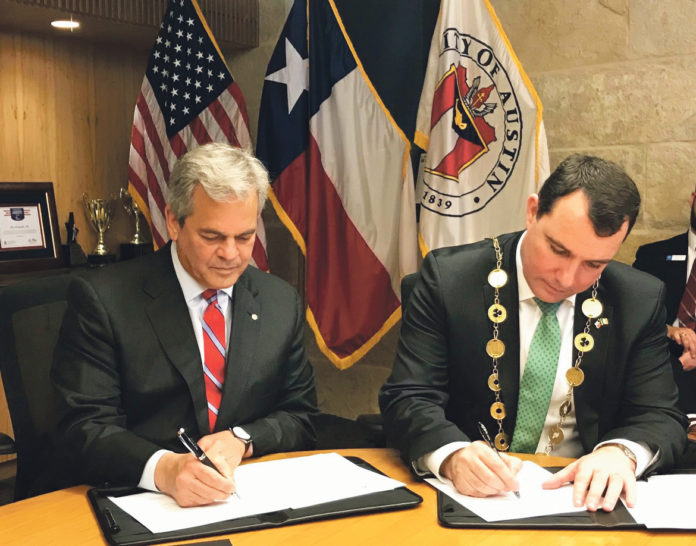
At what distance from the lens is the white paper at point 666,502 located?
4.54ft

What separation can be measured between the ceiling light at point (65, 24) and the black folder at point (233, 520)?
9.82ft

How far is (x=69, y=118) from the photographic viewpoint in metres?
4.30

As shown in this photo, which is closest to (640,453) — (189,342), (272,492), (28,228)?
(272,492)

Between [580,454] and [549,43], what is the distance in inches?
88.0

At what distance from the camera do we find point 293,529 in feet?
4.50

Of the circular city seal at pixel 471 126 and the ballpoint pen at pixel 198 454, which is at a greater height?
the circular city seal at pixel 471 126

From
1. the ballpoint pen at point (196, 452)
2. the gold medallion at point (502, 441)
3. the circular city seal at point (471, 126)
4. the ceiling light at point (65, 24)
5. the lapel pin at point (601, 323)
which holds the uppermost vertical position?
the ceiling light at point (65, 24)

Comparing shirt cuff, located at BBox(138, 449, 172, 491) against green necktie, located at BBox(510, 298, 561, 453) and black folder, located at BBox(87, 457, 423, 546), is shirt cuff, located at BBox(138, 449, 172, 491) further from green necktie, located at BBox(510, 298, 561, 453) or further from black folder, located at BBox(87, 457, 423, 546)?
green necktie, located at BBox(510, 298, 561, 453)

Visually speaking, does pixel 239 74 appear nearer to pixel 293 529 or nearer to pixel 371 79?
pixel 371 79

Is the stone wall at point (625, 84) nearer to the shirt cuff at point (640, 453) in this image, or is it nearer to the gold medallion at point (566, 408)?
the gold medallion at point (566, 408)

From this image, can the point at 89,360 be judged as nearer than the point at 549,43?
Yes

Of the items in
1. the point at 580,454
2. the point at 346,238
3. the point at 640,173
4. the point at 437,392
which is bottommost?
the point at 580,454

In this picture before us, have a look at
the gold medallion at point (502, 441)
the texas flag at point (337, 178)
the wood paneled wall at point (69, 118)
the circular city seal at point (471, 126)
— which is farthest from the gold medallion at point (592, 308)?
the wood paneled wall at point (69, 118)

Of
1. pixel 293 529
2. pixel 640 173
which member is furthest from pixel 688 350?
pixel 293 529
